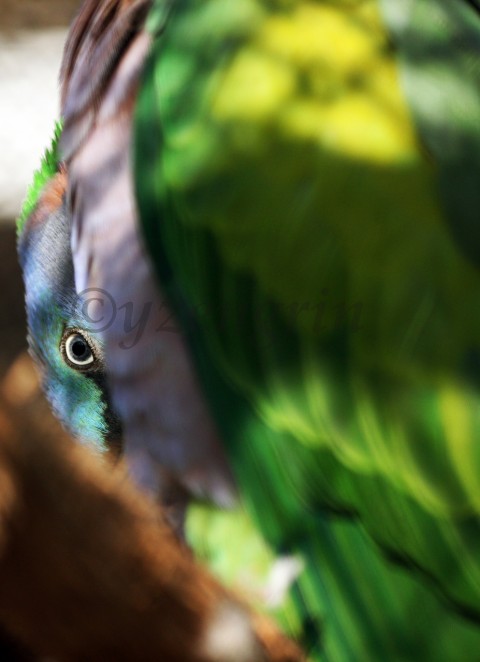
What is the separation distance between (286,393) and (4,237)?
2.24ft

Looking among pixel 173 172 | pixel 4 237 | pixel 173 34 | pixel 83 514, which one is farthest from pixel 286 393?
pixel 4 237

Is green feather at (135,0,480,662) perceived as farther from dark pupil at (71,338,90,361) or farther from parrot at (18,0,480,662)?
dark pupil at (71,338,90,361)

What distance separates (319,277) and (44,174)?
38 centimetres

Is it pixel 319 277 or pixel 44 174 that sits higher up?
pixel 44 174

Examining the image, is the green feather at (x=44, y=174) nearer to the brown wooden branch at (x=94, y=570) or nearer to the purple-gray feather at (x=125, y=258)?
the purple-gray feather at (x=125, y=258)

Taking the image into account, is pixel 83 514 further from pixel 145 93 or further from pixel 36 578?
pixel 145 93

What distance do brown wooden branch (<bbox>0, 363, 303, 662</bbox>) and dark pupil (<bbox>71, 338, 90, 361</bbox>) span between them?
0.17 m

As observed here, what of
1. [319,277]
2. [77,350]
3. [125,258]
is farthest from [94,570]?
[319,277]

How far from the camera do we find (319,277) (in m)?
0.51

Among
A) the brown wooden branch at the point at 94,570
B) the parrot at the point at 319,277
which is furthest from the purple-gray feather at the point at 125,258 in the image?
the brown wooden branch at the point at 94,570

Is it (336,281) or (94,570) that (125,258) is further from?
(94,570)

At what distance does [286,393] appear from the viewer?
21.1 inches

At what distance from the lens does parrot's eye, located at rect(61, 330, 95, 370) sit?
2.44ft

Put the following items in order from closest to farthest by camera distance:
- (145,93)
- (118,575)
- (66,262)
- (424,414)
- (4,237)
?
(424,414)
(145,93)
(66,262)
(118,575)
(4,237)
